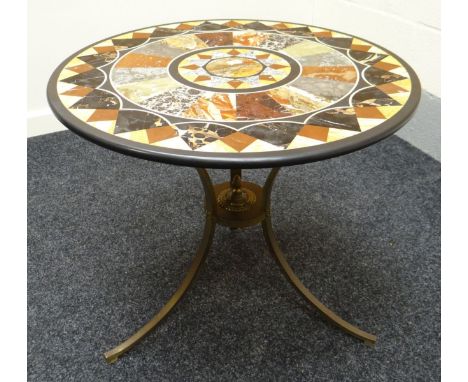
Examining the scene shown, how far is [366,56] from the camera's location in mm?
1513

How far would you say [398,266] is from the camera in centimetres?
172

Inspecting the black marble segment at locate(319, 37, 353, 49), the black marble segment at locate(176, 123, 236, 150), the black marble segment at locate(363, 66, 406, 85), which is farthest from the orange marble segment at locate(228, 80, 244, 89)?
the black marble segment at locate(319, 37, 353, 49)

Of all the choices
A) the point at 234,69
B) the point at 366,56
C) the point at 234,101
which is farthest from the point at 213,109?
the point at 366,56

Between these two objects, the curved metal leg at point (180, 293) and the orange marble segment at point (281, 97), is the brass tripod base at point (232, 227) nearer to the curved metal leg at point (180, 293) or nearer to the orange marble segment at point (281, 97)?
the curved metal leg at point (180, 293)

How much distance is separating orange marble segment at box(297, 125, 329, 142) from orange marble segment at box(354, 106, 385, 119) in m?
0.12

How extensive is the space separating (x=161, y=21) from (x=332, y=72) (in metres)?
1.68

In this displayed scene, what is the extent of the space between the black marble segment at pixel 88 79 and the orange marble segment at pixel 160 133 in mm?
341

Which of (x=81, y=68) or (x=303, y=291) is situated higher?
(x=81, y=68)

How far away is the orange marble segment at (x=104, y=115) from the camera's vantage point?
1.13 meters

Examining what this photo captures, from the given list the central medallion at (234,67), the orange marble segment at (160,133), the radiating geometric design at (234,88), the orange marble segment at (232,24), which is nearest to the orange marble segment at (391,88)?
the radiating geometric design at (234,88)

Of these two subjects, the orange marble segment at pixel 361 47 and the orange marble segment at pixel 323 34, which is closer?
the orange marble segment at pixel 361 47

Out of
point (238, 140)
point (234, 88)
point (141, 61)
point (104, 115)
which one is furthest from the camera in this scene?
point (141, 61)

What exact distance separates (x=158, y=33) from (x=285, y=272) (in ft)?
3.26

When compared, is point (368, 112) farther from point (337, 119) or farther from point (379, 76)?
point (379, 76)
